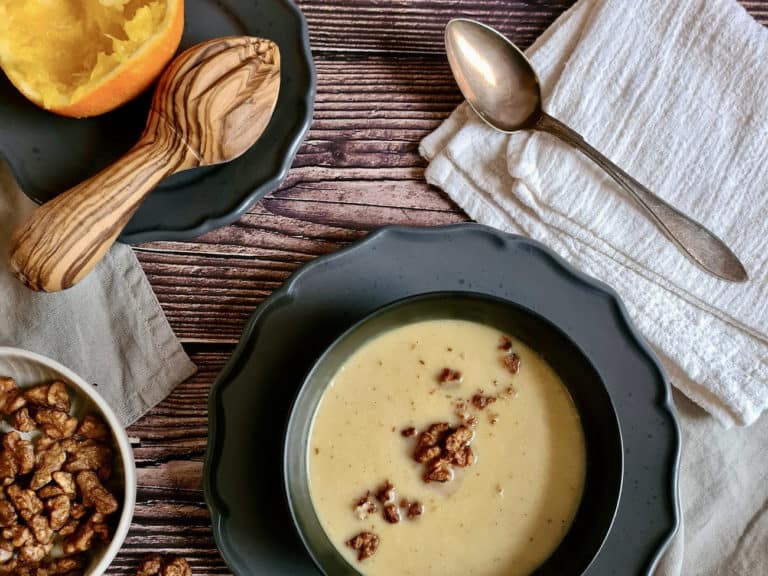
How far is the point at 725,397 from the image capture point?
120 centimetres

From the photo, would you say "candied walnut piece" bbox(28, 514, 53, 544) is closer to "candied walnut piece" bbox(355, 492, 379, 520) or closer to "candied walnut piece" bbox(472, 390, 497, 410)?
"candied walnut piece" bbox(355, 492, 379, 520)

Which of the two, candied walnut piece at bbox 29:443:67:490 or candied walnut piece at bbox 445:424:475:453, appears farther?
candied walnut piece at bbox 29:443:67:490

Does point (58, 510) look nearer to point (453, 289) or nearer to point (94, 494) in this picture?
point (94, 494)

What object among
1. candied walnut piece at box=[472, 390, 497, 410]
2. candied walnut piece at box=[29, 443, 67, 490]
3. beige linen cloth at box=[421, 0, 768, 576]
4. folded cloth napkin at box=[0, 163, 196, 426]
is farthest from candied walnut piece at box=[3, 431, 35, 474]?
beige linen cloth at box=[421, 0, 768, 576]

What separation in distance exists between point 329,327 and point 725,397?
584 mm

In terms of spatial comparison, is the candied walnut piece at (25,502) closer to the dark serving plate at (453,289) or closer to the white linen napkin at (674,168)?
the dark serving plate at (453,289)

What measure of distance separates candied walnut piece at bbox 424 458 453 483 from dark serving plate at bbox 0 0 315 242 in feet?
1.44

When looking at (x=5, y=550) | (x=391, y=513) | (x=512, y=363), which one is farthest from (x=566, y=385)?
(x=5, y=550)

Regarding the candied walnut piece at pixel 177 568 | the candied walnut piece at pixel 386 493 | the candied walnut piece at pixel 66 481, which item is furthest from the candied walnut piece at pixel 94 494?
the candied walnut piece at pixel 386 493

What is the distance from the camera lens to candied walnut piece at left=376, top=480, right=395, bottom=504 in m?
1.07

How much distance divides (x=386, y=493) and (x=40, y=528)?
1.68 feet

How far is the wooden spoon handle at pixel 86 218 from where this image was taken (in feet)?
3.46

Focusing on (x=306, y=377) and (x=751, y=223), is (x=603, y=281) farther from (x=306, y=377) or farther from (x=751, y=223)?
(x=306, y=377)

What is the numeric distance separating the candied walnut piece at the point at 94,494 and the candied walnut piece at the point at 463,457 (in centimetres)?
50
